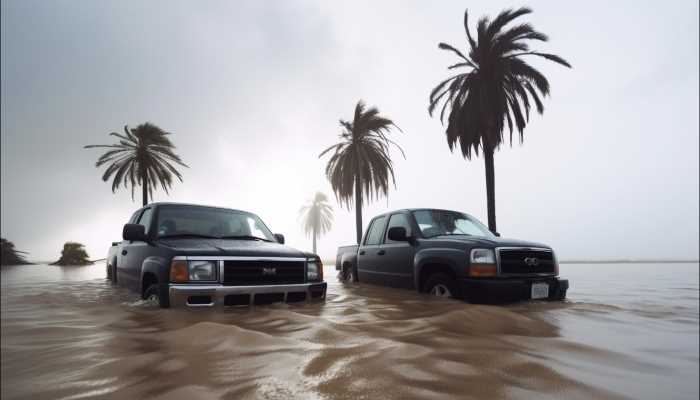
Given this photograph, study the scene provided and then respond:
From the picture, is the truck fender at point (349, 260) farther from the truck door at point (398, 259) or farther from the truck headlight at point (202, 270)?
the truck headlight at point (202, 270)

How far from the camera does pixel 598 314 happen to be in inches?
206

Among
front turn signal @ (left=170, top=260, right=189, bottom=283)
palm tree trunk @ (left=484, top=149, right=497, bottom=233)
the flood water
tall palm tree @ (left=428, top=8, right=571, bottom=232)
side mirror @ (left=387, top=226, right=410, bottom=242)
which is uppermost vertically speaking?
tall palm tree @ (left=428, top=8, right=571, bottom=232)

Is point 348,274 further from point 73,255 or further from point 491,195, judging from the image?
point 73,255

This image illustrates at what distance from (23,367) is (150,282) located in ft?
9.07

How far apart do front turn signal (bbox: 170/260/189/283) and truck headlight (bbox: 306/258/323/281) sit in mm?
1514

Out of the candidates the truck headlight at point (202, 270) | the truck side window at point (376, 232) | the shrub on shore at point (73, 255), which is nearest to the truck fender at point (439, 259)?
the truck side window at point (376, 232)

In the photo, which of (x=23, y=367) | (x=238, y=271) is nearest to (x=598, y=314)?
(x=238, y=271)

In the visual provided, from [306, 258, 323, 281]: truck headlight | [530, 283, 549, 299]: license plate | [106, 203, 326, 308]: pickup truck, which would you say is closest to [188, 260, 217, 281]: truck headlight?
[106, 203, 326, 308]: pickup truck

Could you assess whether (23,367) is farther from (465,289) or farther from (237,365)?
(465,289)

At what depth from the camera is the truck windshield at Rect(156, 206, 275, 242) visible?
5.51 meters

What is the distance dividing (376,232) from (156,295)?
14.9 feet

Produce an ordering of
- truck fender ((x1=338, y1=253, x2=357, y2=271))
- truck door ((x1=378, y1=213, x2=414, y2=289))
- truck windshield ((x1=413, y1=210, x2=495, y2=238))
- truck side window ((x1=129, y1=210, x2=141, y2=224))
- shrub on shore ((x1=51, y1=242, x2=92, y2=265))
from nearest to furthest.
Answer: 1. truck door ((x1=378, y1=213, x2=414, y2=289))
2. truck windshield ((x1=413, y1=210, x2=495, y2=238))
3. truck side window ((x1=129, y1=210, x2=141, y2=224))
4. truck fender ((x1=338, y1=253, x2=357, y2=271))
5. shrub on shore ((x1=51, y1=242, x2=92, y2=265))

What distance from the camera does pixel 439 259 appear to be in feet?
19.2

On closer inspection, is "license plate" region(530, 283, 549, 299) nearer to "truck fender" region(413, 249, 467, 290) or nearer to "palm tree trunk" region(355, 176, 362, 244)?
"truck fender" region(413, 249, 467, 290)
